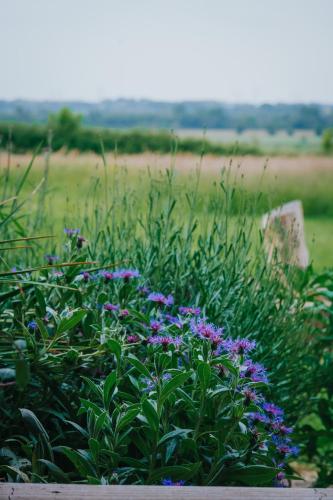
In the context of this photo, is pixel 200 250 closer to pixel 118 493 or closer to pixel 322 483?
pixel 322 483

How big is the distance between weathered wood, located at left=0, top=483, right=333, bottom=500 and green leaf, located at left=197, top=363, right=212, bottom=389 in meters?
0.25

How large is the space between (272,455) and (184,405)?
31 centimetres

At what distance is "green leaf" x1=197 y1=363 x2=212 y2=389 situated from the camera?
1062mm

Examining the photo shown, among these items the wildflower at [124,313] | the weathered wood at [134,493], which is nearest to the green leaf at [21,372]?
the weathered wood at [134,493]

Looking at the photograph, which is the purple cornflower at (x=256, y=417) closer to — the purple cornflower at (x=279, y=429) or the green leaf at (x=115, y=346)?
the purple cornflower at (x=279, y=429)

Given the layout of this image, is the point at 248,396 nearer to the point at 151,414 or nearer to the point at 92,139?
the point at 151,414

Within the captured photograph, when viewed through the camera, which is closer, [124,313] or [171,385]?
[171,385]

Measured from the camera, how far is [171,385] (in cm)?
105

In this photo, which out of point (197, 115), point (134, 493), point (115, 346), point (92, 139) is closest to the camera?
point (134, 493)

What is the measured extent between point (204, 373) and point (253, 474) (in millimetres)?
200

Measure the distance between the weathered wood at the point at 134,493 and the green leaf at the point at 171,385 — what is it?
222mm

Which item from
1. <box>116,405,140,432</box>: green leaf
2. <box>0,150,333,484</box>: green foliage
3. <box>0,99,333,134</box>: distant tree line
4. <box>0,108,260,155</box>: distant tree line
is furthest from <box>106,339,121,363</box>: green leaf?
<box>0,108,260,155</box>: distant tree line

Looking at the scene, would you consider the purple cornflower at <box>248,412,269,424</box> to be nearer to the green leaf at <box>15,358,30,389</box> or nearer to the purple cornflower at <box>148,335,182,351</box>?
the purple cornflower at <box>148,335,182,351</box>

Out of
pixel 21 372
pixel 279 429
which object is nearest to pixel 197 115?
pixel 279 429
